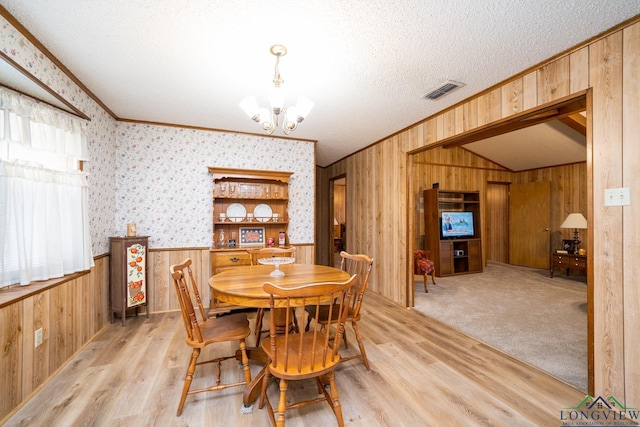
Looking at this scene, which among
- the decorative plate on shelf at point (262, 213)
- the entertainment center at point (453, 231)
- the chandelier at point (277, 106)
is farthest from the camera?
the entertainment center at point (453, 231)

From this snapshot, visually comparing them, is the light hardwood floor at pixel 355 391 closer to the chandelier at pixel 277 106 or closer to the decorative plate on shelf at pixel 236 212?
the decorative plate on shelf at pixel 236 212

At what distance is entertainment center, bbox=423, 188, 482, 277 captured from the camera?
5.79 meters

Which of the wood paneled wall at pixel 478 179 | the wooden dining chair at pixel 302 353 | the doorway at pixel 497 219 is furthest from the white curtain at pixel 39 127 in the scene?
the doorway at pixel 497 219

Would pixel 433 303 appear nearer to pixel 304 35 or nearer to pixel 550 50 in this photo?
pixel 550 50

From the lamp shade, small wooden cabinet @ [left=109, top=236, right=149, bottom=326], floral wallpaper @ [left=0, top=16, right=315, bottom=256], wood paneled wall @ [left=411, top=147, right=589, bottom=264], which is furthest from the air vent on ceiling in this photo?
the lamp shade

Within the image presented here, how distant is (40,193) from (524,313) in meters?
5.31

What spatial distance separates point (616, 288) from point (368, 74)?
7.80 feet

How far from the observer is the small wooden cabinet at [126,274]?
317 centimetres

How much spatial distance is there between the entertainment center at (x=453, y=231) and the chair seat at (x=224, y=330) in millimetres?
4743

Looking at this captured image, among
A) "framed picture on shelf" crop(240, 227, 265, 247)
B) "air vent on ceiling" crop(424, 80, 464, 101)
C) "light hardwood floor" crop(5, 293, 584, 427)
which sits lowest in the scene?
"light hardwood floor" crop(5, 293, 584, 427)

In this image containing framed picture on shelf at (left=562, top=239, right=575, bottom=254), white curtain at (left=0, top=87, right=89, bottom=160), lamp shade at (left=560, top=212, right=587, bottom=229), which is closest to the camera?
white curtain at (left=0, top=87, right=89, bottom=160)

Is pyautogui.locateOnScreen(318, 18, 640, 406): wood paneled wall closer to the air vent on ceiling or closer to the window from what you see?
the air vent on ceiling

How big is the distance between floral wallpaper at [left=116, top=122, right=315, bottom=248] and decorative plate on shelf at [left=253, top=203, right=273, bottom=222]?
2.04 feet

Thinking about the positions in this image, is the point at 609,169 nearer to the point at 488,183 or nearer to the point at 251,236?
the point at 251,236
